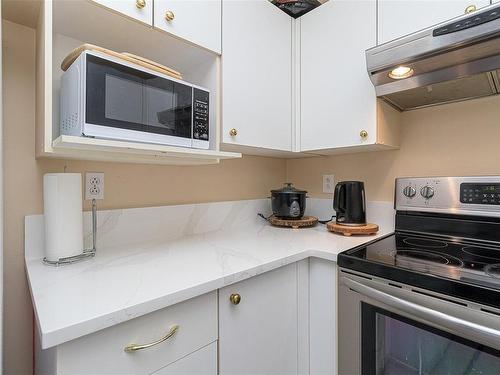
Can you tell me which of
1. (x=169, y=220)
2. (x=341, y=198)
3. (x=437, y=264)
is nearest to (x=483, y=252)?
(x=437, y=264)

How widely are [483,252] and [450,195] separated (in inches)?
10.9

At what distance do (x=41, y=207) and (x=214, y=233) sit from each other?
2.48 feet

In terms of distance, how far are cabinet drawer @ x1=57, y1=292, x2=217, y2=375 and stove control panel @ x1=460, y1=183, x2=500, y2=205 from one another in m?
1.13

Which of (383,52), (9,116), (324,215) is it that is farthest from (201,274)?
(324,215)

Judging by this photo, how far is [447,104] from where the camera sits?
1346 millimetres

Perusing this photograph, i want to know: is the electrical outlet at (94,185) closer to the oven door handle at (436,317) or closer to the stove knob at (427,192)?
the oven door handle at (436,317)

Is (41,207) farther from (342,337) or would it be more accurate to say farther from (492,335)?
(492,335)

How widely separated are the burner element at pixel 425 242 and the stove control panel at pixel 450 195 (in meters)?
0.14

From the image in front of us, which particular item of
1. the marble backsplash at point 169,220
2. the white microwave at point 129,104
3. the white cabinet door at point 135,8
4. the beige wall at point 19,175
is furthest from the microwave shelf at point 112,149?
the white cabinet door at point 135,8

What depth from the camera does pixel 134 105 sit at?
88 centimetres

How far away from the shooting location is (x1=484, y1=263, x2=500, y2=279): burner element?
0.80m

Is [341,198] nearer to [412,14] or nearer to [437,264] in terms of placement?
[437,264]

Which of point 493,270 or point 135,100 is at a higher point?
point 135,100

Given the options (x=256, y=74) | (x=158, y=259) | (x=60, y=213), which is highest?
(x=256, y=74)
